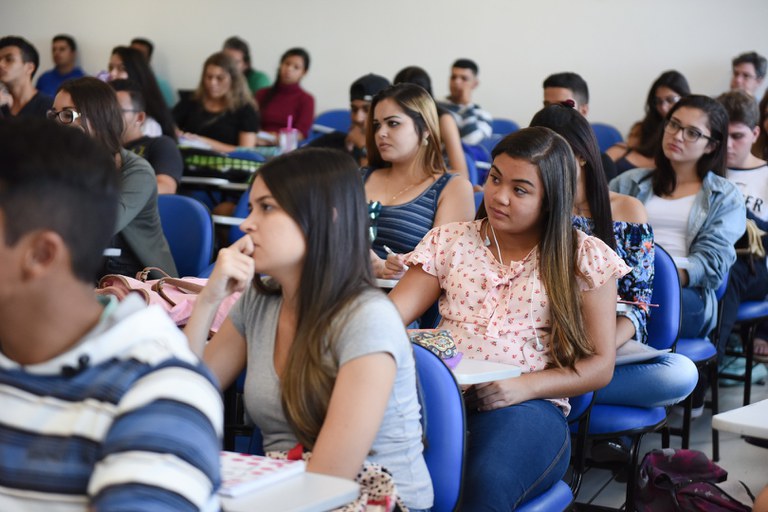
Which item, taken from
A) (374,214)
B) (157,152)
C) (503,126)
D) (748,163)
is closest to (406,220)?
(374,214)

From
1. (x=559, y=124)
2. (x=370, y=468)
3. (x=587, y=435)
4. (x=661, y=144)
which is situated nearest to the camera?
(x=370, y=468)

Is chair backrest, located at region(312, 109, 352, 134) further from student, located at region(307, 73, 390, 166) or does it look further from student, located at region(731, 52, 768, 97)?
student, located at region(731, 52, 768, 97)

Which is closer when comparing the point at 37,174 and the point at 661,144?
the point at 37,174

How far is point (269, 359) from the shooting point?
5.58 feet

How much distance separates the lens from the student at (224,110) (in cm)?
605

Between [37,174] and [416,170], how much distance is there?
2463 millimetres

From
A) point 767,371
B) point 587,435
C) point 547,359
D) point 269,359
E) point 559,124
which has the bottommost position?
point 767,371

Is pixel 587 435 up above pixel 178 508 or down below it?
below

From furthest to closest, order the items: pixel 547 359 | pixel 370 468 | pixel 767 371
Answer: pixel 767 371, pixel 547 359, pixel 370 468

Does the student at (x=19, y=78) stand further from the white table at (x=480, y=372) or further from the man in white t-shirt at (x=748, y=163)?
the white table at (x=480, y=372)

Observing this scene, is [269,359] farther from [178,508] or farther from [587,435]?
[587,435]

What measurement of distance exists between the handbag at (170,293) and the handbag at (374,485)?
793mm

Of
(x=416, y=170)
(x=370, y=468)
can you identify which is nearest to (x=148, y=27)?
(x=416, y=170)

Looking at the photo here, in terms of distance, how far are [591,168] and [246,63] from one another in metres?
5.13
